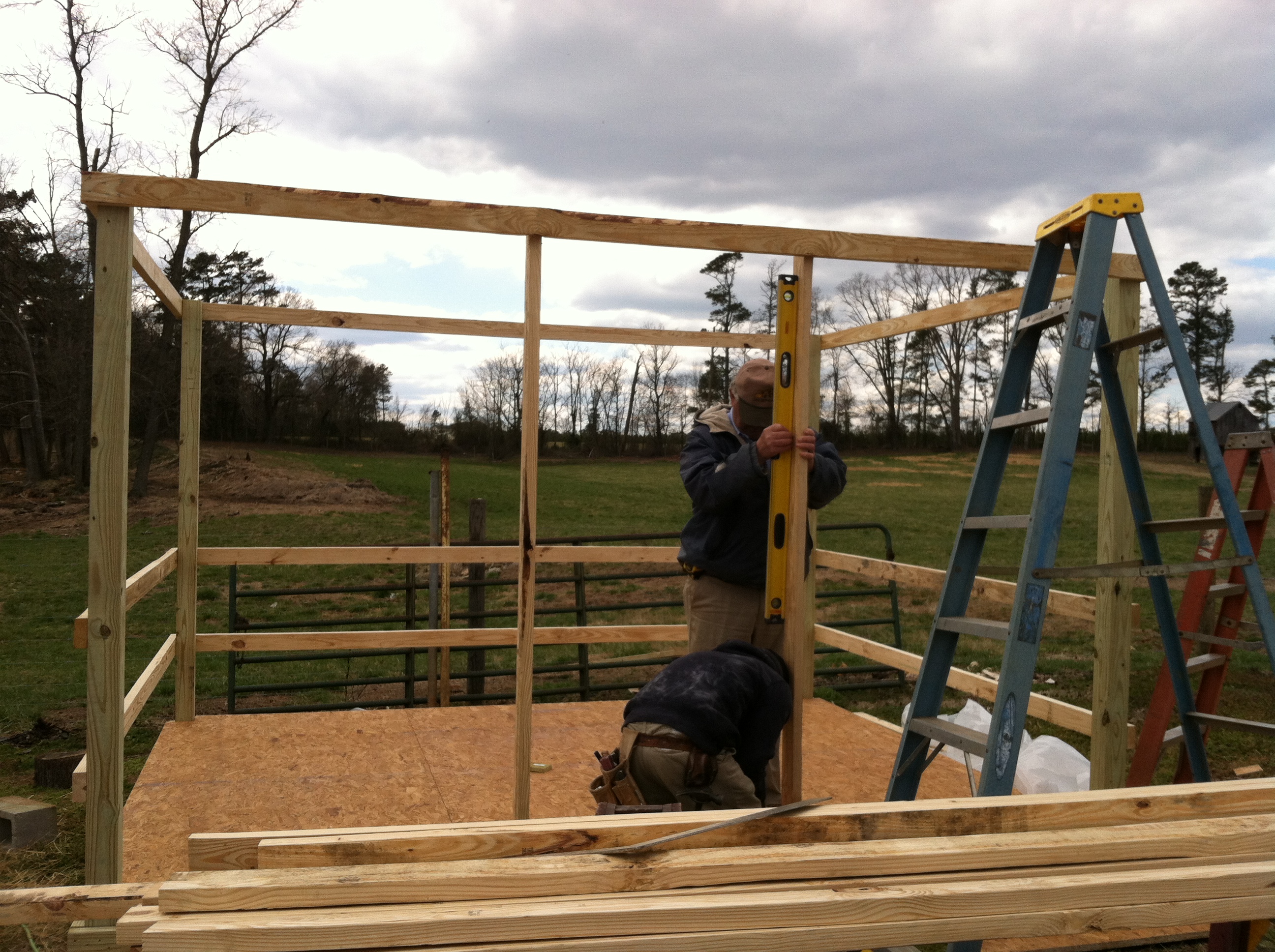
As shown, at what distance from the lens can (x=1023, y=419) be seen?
2.80 meters

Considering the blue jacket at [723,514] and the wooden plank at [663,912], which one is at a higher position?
the blue jacket at [723,514]

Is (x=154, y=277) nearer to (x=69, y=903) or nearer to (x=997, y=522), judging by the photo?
(x=69, y=903)

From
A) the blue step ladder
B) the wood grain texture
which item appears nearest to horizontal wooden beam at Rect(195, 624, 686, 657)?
the wood grain texture

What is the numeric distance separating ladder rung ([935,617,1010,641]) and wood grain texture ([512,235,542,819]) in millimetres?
1268

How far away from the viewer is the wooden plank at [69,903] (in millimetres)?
2076

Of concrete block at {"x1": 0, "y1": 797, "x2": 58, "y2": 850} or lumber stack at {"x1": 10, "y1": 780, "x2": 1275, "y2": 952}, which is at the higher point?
lumber stack at {"x1": 10, "y1": 780, "x2": 1275, "y2": 952}

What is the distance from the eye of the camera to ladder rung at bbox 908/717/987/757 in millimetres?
2660

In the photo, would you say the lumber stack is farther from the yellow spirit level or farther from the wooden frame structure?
the yellow spirit level

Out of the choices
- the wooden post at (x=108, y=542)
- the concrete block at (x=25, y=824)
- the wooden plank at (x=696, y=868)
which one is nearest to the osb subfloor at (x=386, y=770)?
the concrete block at (x=25, y=824)

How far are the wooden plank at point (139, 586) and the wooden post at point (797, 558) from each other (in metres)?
2.10

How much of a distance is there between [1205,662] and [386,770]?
11.6 ft

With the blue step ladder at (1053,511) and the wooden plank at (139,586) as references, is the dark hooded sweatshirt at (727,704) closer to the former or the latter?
the blue step ladder at (1053,511)

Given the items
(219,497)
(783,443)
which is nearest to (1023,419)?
(783,443)

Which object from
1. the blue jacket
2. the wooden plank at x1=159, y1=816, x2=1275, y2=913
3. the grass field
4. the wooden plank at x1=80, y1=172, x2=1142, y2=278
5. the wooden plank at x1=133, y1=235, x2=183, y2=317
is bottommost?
the grass field
